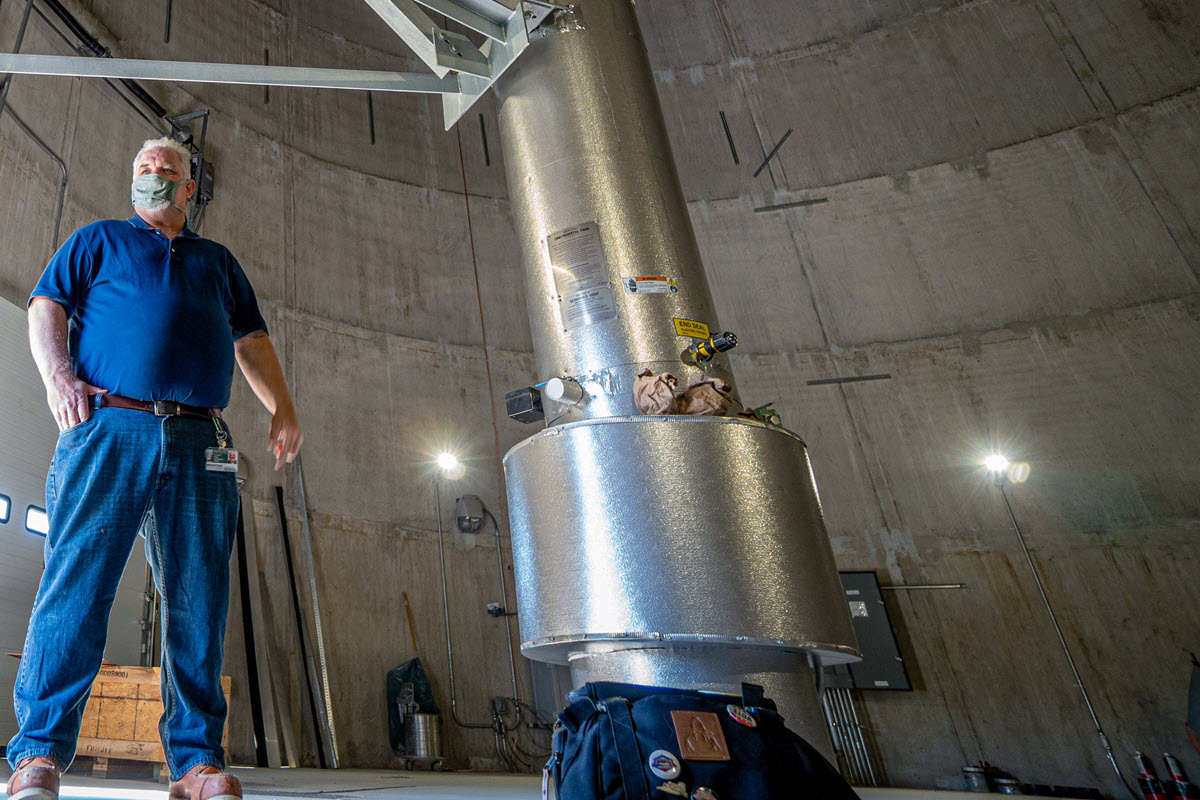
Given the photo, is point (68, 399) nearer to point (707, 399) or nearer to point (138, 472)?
point (138, 472)

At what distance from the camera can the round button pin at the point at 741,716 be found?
1.74 metres

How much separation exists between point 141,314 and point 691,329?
6.41ft

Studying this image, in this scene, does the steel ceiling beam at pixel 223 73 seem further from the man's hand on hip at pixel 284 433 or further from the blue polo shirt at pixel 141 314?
the man's hand on hip at pixel 284 433

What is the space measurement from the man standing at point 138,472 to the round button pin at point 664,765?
3.16 feet

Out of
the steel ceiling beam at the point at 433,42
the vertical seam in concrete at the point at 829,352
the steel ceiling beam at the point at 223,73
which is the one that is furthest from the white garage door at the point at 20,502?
the vertical seam in concrete at the point at 829,352

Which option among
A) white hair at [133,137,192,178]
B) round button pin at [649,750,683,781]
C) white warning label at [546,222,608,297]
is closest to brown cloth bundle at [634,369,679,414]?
white warning label at [546,222,608,297]

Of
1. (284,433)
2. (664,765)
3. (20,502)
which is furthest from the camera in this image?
(20,502)

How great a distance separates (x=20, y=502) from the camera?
4883 mm

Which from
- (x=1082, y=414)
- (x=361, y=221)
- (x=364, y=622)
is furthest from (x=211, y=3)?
(x=1082, y=414)

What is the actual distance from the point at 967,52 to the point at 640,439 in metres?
8.99

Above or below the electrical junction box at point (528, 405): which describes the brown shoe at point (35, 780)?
below

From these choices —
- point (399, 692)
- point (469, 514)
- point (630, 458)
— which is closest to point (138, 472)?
point (630, 458)

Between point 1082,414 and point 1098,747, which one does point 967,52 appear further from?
point 1098,747

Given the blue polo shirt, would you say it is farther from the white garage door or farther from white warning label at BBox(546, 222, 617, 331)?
the white garage door
